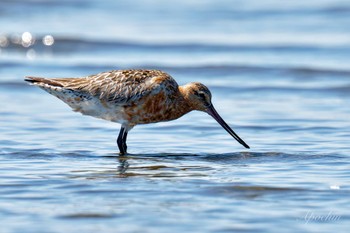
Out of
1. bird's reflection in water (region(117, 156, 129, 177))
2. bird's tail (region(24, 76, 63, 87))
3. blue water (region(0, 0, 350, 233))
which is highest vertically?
bird's tail (region(24, 76, 63, 87))

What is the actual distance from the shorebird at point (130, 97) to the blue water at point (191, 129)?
0.40 meters

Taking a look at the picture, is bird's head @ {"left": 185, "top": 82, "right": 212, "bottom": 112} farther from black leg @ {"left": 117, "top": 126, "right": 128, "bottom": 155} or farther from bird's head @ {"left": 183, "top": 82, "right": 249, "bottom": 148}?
black leg @ {"left": 117, "top": 126, "right": 128, "bottom": 155}

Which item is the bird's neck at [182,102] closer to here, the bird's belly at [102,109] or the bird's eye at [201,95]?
the bird's eye at [201,95]

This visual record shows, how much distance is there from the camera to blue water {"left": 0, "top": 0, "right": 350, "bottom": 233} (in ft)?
26.2

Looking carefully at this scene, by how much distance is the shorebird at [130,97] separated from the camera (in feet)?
34.9

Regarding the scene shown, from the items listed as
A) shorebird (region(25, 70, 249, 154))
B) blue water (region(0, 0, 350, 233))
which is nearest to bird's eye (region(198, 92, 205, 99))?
shorebird (region(25, 70, 249, 154))

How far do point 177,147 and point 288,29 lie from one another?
10379mm

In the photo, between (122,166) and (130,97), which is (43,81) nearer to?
(130,97)

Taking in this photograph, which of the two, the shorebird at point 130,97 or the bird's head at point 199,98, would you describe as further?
the bird's head at point 199,98

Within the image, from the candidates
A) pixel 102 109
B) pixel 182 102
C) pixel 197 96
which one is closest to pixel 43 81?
pixel 102 109

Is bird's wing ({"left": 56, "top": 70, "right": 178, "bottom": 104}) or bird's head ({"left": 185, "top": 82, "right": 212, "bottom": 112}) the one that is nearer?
bird's wing ({"left": 56, "top": 70, "right": 178, "bottom": 104})

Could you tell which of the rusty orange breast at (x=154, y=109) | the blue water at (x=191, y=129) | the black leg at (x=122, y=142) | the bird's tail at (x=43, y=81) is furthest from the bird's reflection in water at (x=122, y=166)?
the bird's tail at (x=43, y=81)

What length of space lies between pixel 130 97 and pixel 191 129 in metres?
1.68

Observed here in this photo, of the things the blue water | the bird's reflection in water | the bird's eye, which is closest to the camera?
the blue water
